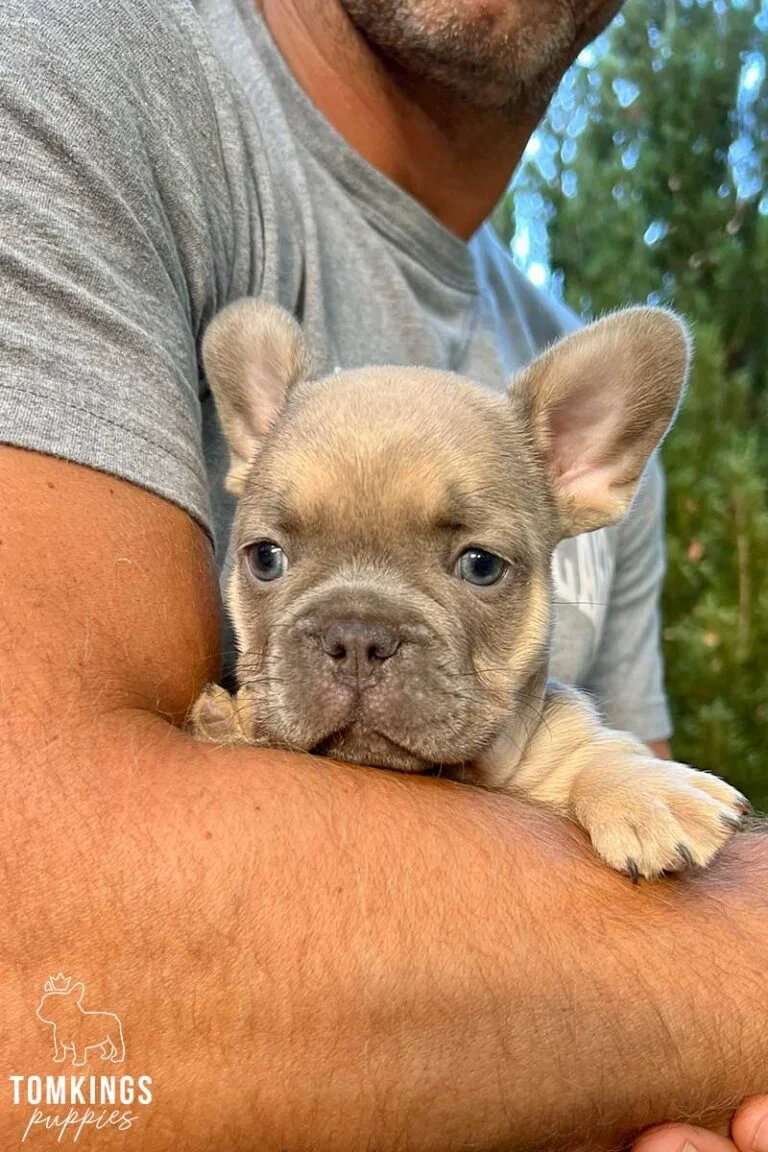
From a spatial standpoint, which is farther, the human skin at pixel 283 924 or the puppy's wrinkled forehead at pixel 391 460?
the puppy's wrinkled forehead at pixel 391 460

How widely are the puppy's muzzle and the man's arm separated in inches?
6.8

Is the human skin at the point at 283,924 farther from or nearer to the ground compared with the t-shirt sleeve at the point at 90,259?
nearer to the ground

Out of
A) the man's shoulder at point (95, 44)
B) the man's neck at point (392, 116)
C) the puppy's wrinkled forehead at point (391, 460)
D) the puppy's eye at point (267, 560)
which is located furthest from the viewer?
the man's neck at point (392, 116)

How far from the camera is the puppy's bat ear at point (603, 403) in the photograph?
2139mm

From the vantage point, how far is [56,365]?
1.46 meters

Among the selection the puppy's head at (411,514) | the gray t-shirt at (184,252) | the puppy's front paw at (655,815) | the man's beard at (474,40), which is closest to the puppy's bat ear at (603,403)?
the puppy's head at (411,514)

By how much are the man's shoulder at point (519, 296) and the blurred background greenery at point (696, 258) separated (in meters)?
1.45

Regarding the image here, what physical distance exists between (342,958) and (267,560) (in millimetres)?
920

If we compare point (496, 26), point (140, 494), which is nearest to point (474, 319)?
point (496, 26)

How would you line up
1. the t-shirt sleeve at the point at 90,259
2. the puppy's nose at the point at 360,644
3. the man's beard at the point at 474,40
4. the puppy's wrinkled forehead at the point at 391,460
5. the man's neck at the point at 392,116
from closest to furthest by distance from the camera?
the t-shirt sleeve at the point at 90,259, the puppy's nose at the point at 360,644, the puppy's wrinkled forehead at the point at 391,460, the man's beard at the point at 474,40, the man's neck at the point at 392,116

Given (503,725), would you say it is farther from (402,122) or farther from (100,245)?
(402,122)

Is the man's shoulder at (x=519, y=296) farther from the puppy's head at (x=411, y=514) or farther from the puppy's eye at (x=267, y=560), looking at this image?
the puppy's eye at (x=267, y=560)

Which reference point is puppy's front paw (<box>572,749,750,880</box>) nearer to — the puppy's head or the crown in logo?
the puppy's head

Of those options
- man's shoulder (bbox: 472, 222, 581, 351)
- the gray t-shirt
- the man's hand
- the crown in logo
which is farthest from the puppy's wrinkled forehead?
man's shoulder (bbox: 472, 222, 581, 351)
